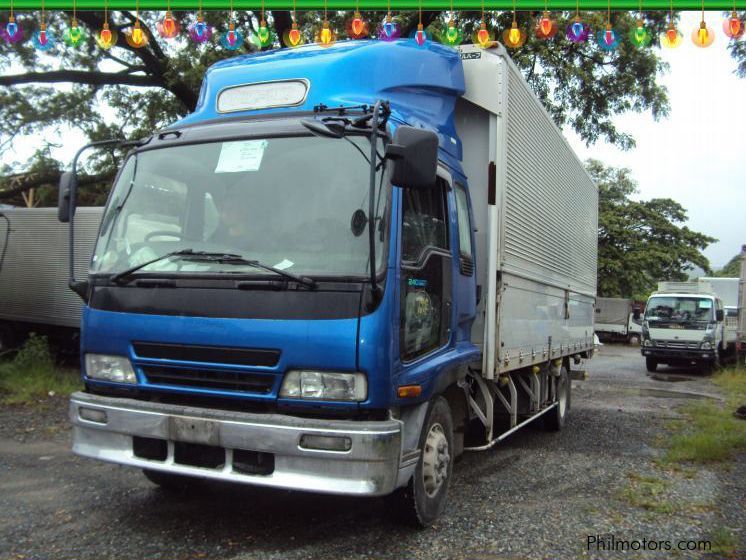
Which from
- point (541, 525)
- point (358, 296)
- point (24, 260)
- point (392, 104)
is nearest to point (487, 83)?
point (392, 104)

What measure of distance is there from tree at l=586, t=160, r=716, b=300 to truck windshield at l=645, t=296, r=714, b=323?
1477 centimetres

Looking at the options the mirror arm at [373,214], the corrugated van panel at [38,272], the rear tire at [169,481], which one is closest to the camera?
the mirror arm at [373,214]

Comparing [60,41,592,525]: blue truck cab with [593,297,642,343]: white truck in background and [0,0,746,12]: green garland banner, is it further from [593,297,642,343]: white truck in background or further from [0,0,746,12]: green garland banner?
[593,297,642,343]: white truck in background

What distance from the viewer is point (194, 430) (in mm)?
3684

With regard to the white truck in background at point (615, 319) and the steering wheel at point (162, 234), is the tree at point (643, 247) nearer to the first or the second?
the white truck in background at point (615, 319)

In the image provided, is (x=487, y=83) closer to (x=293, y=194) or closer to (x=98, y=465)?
(x=293, y=194)

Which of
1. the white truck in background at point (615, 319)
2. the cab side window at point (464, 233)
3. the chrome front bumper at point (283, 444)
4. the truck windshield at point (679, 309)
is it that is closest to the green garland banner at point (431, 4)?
the cab side window at point (464, 233)

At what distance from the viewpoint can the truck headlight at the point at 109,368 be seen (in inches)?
157

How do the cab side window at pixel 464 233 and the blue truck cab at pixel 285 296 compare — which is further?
the cab side window at pixel 464 233

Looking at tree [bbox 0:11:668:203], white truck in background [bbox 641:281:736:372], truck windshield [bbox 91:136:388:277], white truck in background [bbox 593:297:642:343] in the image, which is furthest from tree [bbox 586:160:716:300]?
truck windshield [bbox 91:136:388:277]

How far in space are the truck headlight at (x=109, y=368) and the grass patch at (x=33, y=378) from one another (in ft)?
19.6

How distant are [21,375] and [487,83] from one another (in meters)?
8.56

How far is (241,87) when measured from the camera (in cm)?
459

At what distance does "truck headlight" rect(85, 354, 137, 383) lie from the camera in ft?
13.1
